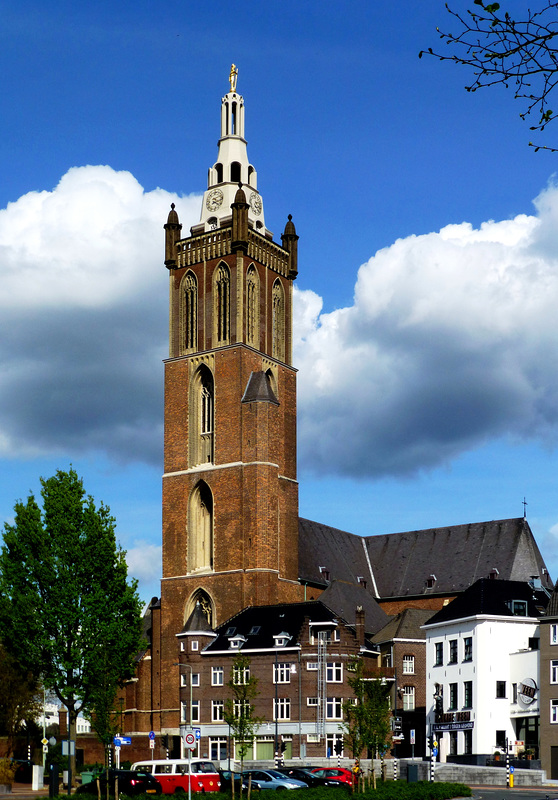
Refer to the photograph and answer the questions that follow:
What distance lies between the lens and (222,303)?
8662 centimetres

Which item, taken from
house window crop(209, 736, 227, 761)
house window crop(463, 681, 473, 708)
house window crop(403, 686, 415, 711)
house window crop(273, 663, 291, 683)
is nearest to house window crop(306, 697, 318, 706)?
house window crop(273, 663, 291, 683)

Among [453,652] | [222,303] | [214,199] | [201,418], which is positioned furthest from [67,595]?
[214,199]

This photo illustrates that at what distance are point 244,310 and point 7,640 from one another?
32.9m

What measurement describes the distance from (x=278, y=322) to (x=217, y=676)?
2809cm

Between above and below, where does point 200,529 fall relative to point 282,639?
above

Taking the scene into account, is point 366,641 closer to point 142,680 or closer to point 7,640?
point 142,680

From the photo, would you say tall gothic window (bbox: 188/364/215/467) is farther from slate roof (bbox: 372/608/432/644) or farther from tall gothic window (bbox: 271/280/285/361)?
slate roof (bbox: 372/608/432/644)

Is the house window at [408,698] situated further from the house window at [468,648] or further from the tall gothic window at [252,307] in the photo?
the tall gothic window at [252,307]

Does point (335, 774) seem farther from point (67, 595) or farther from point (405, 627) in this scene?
point (405, 627)

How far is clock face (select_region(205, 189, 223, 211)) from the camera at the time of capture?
91000 mm

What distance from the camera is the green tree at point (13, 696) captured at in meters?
70.7

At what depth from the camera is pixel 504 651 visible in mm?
63312

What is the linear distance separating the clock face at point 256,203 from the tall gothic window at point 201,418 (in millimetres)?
13949

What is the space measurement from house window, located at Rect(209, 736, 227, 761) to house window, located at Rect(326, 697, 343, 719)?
7418mm
